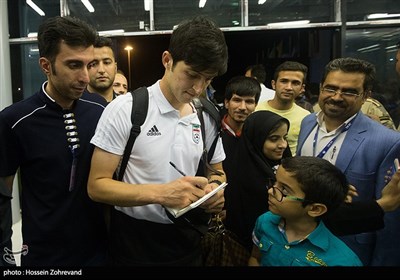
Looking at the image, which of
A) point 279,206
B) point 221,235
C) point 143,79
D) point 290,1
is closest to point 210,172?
point 279,206

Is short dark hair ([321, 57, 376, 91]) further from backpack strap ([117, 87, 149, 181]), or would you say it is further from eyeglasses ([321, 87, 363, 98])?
backpack strap ([117, 87, 149, 181])

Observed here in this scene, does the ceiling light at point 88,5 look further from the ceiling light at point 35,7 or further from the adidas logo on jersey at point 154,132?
the adidas logo on jersey at point 154,132

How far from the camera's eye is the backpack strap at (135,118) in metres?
0.83

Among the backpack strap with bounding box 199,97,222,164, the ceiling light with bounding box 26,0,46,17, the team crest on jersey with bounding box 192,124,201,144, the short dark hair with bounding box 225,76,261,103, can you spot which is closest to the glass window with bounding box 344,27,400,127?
the short dark hair with bounding box 225,76,261,103

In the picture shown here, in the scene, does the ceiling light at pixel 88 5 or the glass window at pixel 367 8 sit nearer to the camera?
Result: the glass window at pixel 367 8

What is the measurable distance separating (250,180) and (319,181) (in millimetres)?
466

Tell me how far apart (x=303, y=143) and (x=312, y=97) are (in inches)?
71.0

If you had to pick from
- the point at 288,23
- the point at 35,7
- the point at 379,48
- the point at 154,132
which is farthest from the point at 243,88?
the point at 35,7

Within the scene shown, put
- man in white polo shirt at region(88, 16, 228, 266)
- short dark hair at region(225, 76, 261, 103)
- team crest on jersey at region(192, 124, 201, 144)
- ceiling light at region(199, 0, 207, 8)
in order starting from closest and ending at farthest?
man in white polo shirt at region(88, 16, 228, 266) < team crest on jersey at region(192, 124, 201, 144) < short dark hair at region(225, 76, 261, 103) < ceiling light at region(199, 0, 207, 8)

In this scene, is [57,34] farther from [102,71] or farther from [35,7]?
[35,7]

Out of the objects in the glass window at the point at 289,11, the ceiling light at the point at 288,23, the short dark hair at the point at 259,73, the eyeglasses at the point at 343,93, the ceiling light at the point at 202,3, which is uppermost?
the ceiling light at the point at 202,3

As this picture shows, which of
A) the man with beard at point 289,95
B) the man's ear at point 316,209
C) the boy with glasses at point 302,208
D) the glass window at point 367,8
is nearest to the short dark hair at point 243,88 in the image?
the man with beard at point 289,95

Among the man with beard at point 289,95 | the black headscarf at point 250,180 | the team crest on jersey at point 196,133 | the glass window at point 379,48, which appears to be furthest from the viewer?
the glass window at point 379,48

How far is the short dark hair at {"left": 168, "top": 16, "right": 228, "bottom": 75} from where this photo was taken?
813 mm
